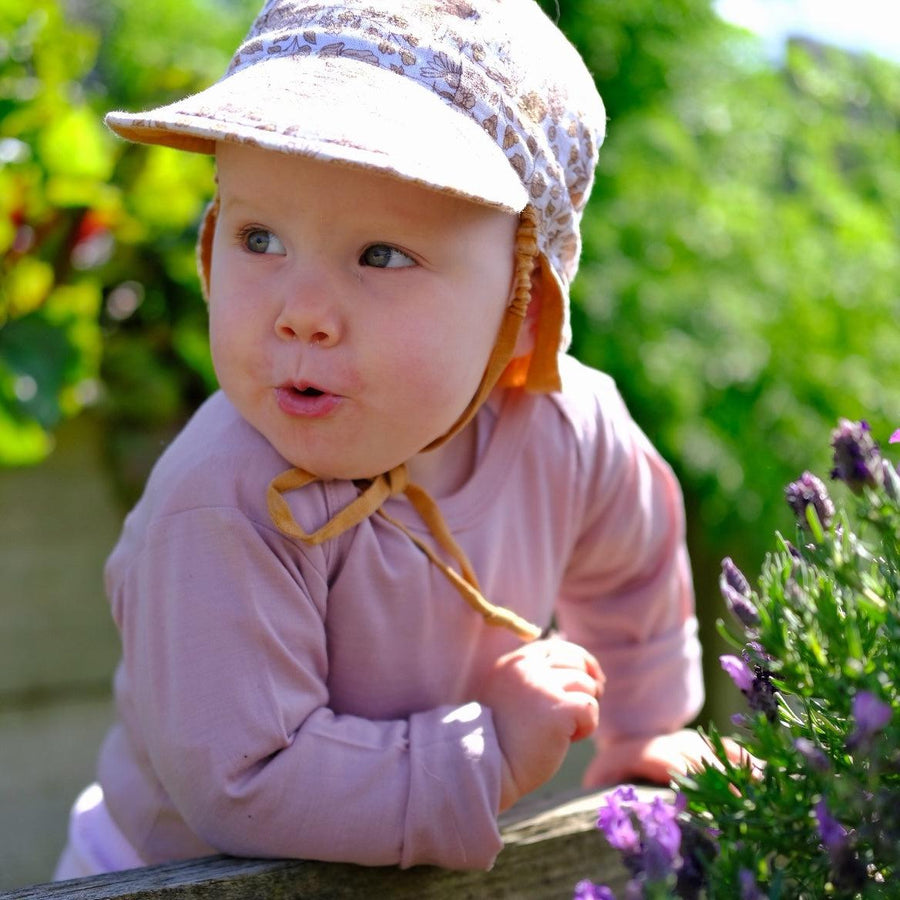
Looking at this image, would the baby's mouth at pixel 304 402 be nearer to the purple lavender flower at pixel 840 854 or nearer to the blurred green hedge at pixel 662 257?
the purple lavender flower at pixel 840 854

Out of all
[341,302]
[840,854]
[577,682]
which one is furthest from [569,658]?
[840,854]

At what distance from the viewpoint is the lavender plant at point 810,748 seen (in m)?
0.85

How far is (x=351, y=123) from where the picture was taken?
1.15 metres

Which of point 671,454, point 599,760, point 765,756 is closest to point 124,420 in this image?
point 671,454

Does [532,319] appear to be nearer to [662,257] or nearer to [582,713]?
[582,713]

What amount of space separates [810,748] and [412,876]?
56 centimetres

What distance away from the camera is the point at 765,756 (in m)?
0.98

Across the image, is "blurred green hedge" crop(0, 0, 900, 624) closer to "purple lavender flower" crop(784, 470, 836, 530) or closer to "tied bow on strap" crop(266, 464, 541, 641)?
"tied bow on strap" crop(266, 464, 541, 641)

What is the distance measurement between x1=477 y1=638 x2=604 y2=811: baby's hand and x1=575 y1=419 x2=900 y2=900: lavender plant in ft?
0.64

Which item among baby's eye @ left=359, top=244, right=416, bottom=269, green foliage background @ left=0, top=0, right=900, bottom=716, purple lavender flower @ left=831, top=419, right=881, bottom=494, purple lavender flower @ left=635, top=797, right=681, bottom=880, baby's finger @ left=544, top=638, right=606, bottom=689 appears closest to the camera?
purple lavender flower @ left=635, top=797, right=681, bottom=880

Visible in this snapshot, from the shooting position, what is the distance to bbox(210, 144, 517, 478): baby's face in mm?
1198

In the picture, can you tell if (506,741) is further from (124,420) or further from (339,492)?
(124,420)

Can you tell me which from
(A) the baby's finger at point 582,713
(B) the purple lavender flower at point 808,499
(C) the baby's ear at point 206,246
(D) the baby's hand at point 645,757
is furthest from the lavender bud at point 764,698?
(C) the baby's ear at point 206,246

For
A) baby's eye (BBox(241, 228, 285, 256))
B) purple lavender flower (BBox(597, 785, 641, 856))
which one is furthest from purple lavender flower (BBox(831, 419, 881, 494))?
baby's eye (BBox(241, 228, 285, 256))
